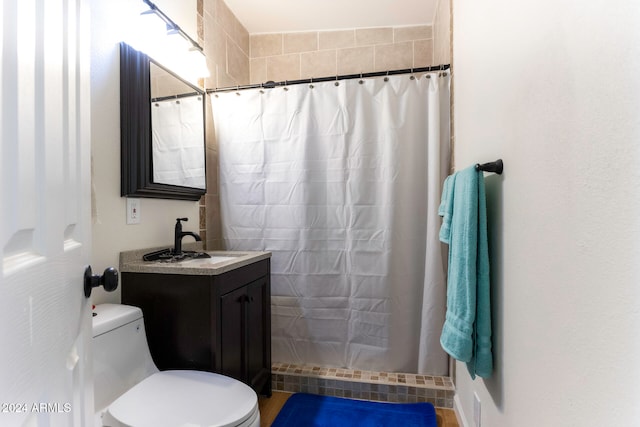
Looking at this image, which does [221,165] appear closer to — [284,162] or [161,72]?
[284,162]

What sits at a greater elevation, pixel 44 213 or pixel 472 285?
pixel 44 213

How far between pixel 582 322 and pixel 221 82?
2.41 meters

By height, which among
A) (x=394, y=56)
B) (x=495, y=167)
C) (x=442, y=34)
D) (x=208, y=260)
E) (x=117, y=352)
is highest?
(x=394, y=56)

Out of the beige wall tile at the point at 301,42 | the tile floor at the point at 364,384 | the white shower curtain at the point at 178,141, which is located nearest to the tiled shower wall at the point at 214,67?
the white shower curtain at the point at 178,141

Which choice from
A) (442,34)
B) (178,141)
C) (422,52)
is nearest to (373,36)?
(422,52)

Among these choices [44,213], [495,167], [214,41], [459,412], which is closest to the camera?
[44,213]

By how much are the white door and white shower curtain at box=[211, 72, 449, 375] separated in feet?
4.61

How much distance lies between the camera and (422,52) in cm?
264

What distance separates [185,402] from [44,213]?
85cm

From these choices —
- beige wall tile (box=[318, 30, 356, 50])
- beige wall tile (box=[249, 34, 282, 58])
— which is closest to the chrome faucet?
beige wall tile (box=[249, 34, 282, 58])

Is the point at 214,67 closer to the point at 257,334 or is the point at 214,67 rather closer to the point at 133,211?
the point at 133,211

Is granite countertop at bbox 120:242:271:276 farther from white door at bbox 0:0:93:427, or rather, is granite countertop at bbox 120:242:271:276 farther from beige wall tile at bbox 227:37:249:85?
beige wall tile at bbox 227:37:249:85

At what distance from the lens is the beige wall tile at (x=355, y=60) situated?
2709mm

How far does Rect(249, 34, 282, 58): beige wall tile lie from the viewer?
9.24 feet
